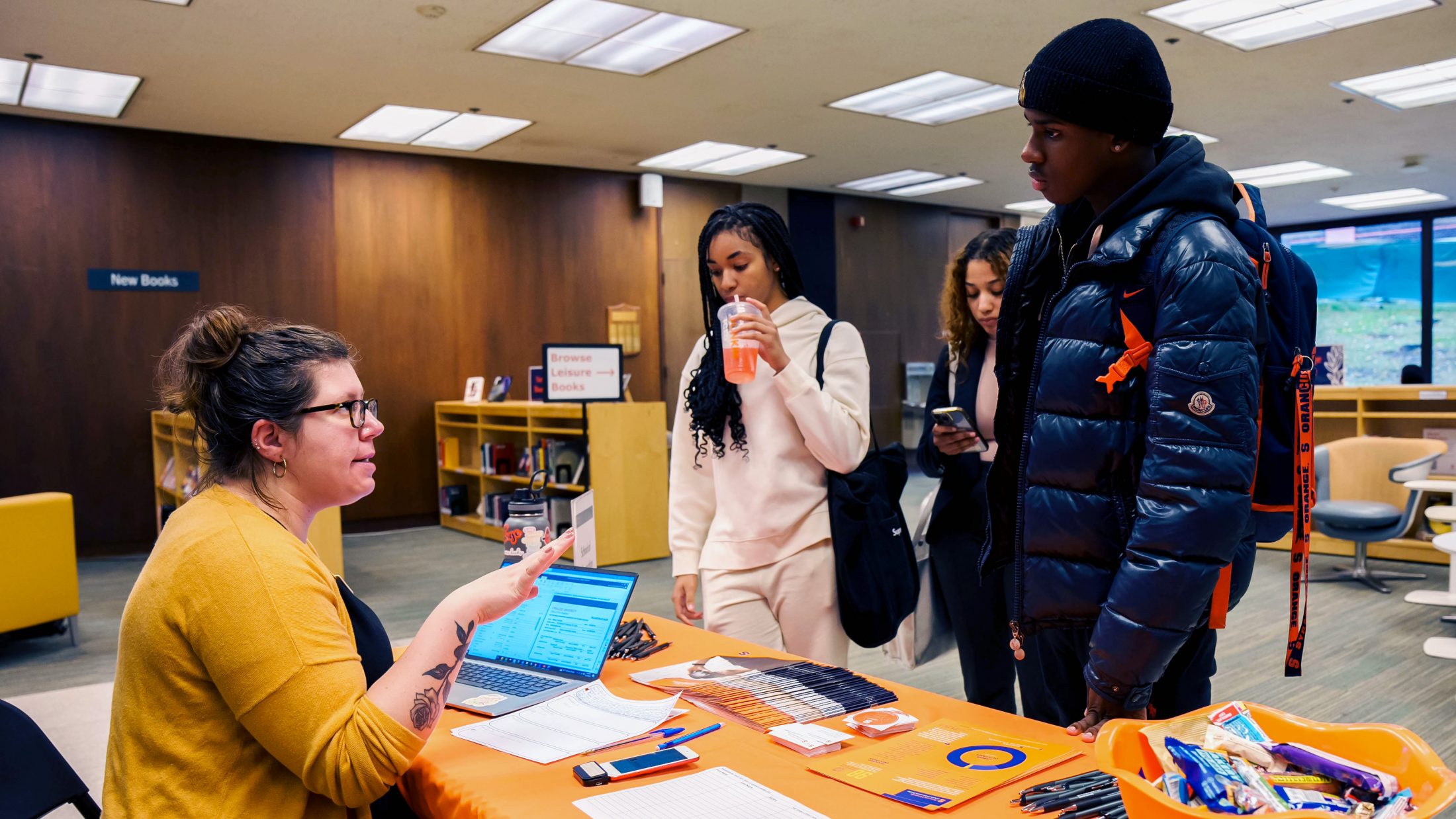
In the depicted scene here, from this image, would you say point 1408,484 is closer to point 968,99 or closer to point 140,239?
point 968,99

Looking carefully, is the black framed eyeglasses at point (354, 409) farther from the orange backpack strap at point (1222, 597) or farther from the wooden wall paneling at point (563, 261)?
the wooden wall paneling at point (563, 261)

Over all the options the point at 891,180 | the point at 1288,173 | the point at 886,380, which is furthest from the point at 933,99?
the point at 1288,173

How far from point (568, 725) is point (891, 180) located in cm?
1032

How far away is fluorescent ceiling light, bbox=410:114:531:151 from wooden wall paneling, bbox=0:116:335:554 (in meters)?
1.29

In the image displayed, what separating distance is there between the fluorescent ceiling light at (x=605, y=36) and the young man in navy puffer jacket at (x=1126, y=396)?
4.77m

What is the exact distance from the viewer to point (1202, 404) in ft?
3.90

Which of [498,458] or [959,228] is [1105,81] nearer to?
[498,458]

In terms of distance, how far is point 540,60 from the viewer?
6.50 metres

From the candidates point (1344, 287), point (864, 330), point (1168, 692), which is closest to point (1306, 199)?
point (1344, 287)

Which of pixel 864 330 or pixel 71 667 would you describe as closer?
pixel 71 667

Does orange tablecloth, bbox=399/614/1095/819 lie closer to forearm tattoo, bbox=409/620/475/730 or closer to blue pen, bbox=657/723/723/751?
blue pen, bbox=657/723/723/751

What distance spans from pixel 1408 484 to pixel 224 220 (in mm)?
8721

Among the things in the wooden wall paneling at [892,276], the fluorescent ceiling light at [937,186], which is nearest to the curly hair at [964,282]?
the fluorescent ceiling light at [937,186]

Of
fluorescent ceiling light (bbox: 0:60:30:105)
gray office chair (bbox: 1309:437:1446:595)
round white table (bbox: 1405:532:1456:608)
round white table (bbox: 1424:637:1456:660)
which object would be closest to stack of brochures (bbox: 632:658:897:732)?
round white table (bbox: 1424:637:1456:660)
